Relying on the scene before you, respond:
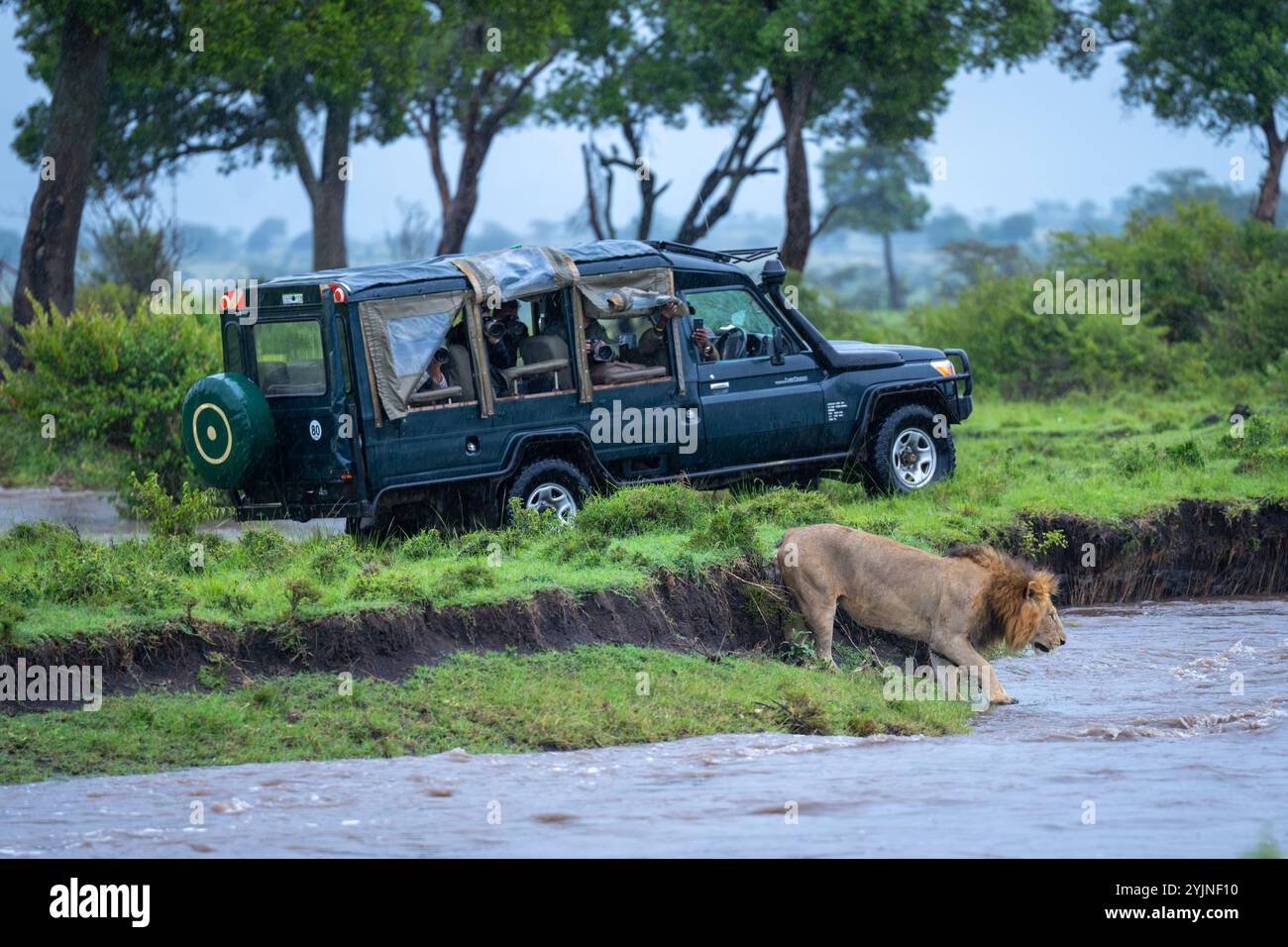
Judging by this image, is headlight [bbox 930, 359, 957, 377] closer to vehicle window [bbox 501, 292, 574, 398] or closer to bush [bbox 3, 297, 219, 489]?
vehicle window [bbox 501, 292, 574, 398]

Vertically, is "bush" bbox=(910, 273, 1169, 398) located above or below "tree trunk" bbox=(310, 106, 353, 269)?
below

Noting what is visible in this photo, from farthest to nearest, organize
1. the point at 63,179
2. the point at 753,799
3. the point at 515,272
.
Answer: the point at 63,179
the point at 515,272
the point at 753,799

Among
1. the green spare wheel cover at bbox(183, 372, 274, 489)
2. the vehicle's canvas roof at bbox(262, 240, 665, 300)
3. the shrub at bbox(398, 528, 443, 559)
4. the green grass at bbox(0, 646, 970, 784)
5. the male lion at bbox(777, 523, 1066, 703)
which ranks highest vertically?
the vehicle's canvas roof at bbox(262, 240, 665, 300)

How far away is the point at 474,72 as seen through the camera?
114ft

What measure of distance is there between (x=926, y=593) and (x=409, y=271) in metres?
4.48

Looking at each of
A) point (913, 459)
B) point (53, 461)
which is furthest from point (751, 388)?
point (53, 461)

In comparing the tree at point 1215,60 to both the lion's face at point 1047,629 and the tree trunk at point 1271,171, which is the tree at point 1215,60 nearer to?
the tree trunk at point 1271,171

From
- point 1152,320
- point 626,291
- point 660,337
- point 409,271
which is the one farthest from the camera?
point 1152,320

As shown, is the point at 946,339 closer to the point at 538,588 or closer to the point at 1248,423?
the point at 1248,423

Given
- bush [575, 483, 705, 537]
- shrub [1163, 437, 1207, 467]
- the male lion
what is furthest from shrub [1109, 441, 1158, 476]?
the male lion

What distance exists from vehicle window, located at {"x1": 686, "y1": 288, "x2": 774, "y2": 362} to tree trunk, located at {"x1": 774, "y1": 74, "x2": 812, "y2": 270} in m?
17.5

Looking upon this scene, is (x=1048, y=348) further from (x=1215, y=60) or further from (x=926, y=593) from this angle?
(x=926, y=593)

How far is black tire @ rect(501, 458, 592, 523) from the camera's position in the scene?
13039 millimetres
